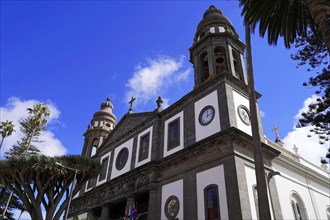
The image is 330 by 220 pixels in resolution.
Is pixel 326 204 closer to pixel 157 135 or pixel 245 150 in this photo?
pixel 245 150

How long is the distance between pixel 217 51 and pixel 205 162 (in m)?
10.3

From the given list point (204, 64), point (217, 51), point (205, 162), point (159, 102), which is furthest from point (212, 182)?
point (217, 51)

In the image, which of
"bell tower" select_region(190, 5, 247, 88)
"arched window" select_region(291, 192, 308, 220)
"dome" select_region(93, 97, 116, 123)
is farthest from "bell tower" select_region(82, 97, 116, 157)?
"arched window" select_region(291, 192, 308, 220)

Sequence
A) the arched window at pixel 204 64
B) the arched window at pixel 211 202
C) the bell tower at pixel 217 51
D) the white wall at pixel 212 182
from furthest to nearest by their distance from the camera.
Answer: the arched window at pixel 204 64, the bell tower at pixel 217 51, the arched window at pixel 211 202, the white wall at pixel 212 182

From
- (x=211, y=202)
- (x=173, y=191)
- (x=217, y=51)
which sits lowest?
(x=211, y=202)

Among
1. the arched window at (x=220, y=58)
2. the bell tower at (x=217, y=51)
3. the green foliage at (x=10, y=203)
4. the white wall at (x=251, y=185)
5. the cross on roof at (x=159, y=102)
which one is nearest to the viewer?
the white wall at (x=251, y=185)

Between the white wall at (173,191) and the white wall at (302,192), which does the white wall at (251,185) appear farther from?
the white wall at (173,191)

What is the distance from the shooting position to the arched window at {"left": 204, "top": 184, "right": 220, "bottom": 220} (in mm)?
14387

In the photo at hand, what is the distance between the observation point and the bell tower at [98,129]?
32844 mm

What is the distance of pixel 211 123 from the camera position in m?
17.5

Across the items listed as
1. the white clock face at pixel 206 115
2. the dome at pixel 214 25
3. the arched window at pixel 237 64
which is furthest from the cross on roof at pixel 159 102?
the arched window at pixel 237 64

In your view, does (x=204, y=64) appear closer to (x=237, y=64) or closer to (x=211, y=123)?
(x=237, y=64)

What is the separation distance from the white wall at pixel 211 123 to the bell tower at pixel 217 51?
2.09 m

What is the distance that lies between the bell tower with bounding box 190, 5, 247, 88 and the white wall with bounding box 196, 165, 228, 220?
760cm
